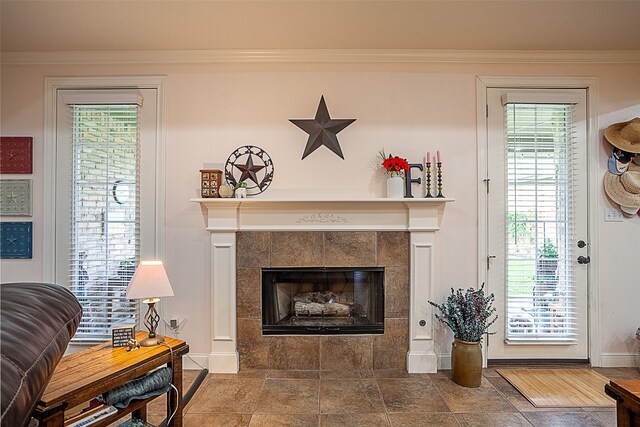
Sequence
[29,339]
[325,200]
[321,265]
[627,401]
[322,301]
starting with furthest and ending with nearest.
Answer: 1. [322,301]
2. [321,265]
3. [325,200]
4. [627,401]
5. [29,339]

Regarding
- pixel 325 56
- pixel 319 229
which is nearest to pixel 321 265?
pixel 319 229

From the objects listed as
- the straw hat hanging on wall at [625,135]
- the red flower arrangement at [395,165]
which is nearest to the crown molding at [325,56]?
the straw hat hanging on wall at [625,135]

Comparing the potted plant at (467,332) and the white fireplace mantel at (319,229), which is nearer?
the potted plant at (467,332)

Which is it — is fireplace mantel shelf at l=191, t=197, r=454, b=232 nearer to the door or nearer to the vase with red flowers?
the vase with red flowers

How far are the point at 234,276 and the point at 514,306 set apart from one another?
2.47 meters

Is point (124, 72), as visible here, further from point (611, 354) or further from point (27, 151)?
point (611, 354)

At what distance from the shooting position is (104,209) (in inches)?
116

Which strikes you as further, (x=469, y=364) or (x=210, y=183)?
(x=210, y=183)

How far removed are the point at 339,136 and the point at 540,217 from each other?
1925mm

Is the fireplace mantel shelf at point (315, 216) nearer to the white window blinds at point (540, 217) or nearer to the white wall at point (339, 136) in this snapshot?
the white wall at point (339, 136)

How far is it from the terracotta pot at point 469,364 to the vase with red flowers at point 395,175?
1.29m

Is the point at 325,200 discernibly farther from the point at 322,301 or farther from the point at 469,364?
the point at 469,364

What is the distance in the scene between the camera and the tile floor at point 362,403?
7.04 ft

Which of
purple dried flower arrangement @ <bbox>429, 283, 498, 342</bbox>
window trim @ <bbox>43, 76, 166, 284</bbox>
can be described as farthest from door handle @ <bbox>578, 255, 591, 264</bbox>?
window trim @ <bbox>43, 76, 166, 284</bbox>
